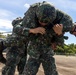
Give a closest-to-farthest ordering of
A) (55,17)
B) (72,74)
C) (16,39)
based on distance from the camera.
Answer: (55,17)
(16,39)
(72,74)

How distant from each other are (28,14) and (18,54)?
1495mm

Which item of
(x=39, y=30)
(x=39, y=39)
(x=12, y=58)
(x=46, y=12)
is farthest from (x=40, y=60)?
(x=12, y=58)

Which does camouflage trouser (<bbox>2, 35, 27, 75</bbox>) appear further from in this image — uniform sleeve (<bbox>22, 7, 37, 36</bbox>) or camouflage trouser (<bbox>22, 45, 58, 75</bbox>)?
uniform sleeve (<bbox>22, 7, 37, 36</bbox>)

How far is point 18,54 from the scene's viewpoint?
761cm

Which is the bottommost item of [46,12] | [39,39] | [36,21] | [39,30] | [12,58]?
[12,58]

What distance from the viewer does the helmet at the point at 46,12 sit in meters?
5.93

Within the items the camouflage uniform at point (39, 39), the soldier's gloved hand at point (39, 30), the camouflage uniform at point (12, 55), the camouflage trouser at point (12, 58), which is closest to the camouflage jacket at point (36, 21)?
the camouflage uniform at point (39, 39)

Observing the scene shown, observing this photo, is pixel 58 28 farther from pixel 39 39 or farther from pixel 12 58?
pixel 12 58

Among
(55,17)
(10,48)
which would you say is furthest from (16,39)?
(55,17)

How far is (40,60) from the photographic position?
6.48 metres

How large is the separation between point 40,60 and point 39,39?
0.38 meters

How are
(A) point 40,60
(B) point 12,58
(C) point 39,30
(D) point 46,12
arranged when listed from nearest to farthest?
(D) point 46,12 < (C) point 39,30 < (A) point 40,60 < (B) point 12,58

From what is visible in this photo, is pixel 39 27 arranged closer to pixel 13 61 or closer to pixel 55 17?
pixel 55 17

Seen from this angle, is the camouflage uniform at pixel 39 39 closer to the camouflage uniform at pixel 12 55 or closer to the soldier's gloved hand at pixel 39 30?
the soldier's gloved hand at pixel 39 30
